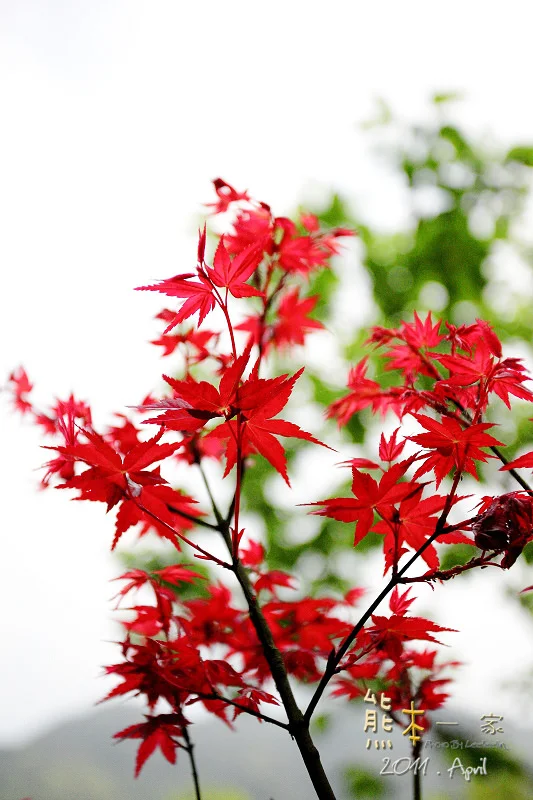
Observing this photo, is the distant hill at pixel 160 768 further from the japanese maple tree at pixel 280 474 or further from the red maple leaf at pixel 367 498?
the red maple leaf at pixel 367 498

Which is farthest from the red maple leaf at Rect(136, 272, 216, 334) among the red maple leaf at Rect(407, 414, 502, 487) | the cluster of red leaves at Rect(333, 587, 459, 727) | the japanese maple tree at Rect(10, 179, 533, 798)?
the cluster of red leaves at Rect(333, 587, 459, 727)

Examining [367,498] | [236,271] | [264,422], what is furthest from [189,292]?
[367,498]

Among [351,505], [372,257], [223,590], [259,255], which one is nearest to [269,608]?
[223,590]

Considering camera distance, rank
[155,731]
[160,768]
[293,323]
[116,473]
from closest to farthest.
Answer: [116,473] < [155,731] < [293,323] < [160,768]

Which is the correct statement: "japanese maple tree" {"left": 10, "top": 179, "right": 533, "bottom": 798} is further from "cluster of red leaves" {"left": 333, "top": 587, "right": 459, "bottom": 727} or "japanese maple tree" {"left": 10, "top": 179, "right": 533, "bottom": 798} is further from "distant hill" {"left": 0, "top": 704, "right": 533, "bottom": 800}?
"distant hill" {"left": 0, "top": 704, "right": 533, "bottom": 800}

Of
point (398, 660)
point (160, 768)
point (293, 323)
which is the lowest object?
point (160, 768)

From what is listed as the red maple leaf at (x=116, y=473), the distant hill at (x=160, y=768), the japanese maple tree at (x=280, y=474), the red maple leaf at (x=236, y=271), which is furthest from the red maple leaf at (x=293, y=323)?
the distant hill at (x=160, y=768)

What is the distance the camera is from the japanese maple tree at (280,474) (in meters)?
0.46

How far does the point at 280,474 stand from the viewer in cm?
50

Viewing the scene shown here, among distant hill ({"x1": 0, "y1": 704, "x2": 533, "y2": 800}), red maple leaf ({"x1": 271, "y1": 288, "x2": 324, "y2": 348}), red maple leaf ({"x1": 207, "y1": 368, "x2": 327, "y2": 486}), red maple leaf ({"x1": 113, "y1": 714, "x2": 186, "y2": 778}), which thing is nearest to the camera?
red maple leaf ({"x1": 207, "y1": 368, "x2": 327, "y2": 486})

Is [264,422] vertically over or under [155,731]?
over

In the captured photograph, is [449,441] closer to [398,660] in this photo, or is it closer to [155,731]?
[398,660]

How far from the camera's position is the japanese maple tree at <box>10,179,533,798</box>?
0.46 meters

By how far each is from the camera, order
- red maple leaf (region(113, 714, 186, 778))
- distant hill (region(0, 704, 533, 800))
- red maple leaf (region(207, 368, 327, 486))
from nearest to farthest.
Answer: red maple leaf (region(207, 368, 327, 486)) < red maple leaf (region(113, 714, 186, 778)) < distant hill (region(0, 704, 533, 800))
